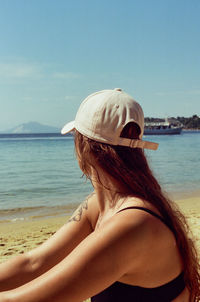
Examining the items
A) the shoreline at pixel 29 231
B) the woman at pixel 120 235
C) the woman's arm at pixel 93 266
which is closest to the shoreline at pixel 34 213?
the shoreline at pixel 29 231

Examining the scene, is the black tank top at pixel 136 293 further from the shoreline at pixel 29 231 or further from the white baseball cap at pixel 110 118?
the shoreline at pixel 29 231

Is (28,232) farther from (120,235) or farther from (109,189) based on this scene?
(120,235)

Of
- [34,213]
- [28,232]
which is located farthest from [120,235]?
[34,213]

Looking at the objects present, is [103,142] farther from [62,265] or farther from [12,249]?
[12,249]

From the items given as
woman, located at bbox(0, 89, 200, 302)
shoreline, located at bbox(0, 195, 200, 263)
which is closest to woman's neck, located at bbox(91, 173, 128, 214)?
woman, located at bbox(0, 89, 200, 302)

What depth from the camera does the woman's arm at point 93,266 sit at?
45.2 inches

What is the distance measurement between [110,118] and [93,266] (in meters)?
0.56

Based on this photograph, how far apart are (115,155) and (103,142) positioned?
0.23ft

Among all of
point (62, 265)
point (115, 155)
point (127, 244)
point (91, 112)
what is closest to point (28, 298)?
point (62, 265)

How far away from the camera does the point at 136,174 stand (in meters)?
1.42

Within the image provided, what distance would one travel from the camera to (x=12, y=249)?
16.1 ft

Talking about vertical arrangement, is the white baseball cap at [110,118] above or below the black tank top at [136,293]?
above

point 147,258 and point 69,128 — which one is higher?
point 69,128

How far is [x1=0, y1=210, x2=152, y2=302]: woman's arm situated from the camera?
1147 mm
